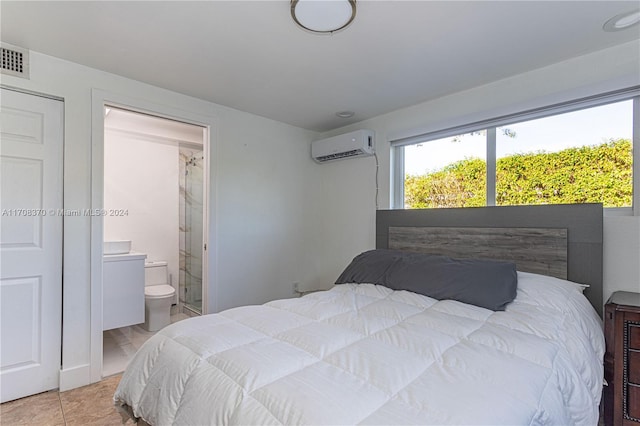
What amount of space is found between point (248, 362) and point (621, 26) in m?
2.64

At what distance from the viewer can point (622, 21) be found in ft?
5.77

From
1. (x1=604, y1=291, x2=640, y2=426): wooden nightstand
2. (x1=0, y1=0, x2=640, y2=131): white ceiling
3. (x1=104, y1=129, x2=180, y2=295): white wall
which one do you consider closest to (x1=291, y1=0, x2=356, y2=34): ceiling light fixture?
(x1=0, y1=0, x2=640, y2=131): white ceiling

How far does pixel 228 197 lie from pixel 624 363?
306 centimetres

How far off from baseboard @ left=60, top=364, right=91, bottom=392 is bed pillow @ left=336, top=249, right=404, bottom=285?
78.0 inches

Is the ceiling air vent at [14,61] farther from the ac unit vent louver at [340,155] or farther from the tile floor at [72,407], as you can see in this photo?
the ac unit vent louver at [340,155]

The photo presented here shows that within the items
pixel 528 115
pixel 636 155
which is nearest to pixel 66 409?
pixel 528 115

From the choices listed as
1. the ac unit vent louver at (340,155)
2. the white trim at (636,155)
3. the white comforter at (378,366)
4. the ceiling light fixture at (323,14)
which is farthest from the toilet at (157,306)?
the white trim at (636,155)

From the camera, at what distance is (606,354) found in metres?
1.74

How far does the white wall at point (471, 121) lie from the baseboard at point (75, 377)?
237cm

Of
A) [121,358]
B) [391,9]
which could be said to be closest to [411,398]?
[391,9]

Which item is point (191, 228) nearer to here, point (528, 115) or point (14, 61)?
point (14, 61)

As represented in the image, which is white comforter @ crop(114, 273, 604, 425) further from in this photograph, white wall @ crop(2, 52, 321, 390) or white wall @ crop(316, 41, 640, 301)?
white wall @ crop(2, 52, 321, 390)

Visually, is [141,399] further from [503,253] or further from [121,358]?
[503,253]

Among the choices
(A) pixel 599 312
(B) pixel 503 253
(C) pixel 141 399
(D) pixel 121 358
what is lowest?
(D) pixel 121 358
